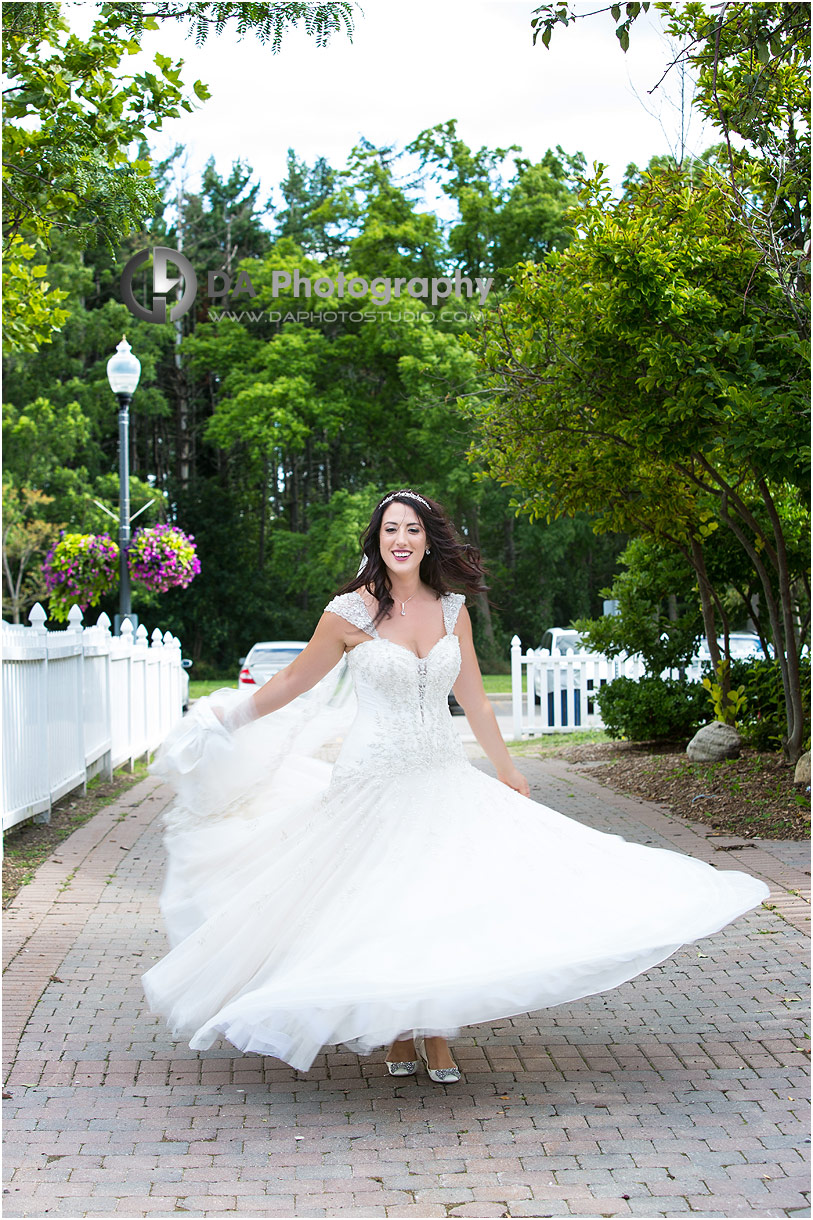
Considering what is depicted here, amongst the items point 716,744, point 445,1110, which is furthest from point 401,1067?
point 716,744

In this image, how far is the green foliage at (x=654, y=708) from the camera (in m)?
13.4

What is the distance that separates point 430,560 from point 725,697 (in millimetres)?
8568

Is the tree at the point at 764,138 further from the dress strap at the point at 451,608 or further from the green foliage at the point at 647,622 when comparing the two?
the green foliage at the point at 647,622

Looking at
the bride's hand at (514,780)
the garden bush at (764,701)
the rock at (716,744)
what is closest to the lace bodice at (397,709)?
the bride's hand at (514,780)

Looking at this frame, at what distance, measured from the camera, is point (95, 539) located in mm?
15984

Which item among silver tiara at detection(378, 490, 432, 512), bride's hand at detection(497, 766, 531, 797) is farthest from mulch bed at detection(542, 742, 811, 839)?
silver tiara at detection(378, 490, 432, 512)

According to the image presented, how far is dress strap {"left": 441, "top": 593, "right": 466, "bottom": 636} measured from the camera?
4.34m

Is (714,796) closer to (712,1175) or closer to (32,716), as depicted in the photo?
(32,716)

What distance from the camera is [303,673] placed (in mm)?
4332

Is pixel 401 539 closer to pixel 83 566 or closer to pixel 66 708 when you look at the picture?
pixel 66 708

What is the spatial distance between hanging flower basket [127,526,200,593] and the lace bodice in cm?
1192

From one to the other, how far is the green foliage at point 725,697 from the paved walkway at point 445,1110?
656cm

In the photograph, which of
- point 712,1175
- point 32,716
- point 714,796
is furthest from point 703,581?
point 712,1175

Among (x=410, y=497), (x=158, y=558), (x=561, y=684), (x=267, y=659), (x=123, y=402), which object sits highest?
(x=123, y=402)
